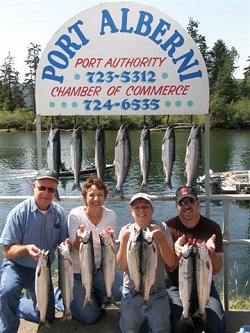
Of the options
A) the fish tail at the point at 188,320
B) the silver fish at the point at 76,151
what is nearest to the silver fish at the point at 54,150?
the silver fish at the point at 76,151

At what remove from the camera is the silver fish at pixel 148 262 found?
4074 mm

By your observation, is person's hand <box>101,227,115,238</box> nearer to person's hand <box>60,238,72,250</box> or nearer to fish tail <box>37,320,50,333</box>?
person's hand <box>60,238,72,250</box>

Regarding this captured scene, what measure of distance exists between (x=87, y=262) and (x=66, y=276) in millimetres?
229

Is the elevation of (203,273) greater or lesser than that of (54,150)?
lesser

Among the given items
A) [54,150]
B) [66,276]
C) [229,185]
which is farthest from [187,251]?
[229,185]

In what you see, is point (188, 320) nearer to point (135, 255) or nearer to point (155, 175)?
point (135, 255)

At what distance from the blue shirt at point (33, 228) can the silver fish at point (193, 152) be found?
59.3 inches

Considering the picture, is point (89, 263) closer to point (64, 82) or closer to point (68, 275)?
point (68, 275)

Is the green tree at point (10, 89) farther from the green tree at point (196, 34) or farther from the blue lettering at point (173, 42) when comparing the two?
the blue lettering at point (173, 42)

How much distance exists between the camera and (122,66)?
5434 mm

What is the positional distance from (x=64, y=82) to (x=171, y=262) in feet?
7.92

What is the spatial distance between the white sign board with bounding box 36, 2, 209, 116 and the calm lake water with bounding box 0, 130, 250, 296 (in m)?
1.33

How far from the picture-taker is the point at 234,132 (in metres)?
66.5

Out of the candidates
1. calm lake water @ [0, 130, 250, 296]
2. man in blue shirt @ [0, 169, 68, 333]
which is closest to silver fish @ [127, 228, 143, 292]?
man in blue shirt @ [0, 169, 68, 333]
